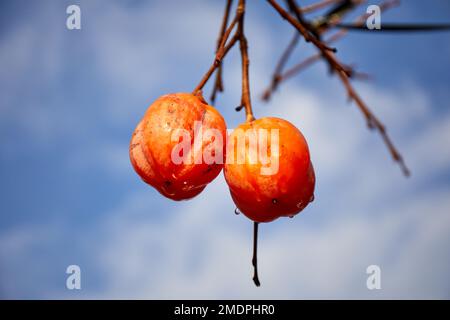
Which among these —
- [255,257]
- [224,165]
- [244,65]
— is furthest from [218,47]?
[255,257]

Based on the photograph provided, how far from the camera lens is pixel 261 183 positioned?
1146mm

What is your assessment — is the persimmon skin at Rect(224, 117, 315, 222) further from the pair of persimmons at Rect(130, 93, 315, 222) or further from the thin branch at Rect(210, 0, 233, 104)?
the thin branch at Rect(210, 0, 233, 104)

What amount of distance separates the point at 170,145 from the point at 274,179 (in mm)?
306

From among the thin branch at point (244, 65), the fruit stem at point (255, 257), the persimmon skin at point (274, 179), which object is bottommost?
the fruit stem at point (255, 257)

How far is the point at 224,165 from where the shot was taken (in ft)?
4.02

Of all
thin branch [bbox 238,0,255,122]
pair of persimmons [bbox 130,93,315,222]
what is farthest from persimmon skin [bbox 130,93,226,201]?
thin branch [bbox 238,0,255,122]

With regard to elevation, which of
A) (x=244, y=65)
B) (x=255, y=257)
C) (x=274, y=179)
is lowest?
(x=255, y=257)

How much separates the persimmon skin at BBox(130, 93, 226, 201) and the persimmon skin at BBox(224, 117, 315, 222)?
0.27 feet

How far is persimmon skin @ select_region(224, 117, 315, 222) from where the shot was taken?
1146 millimetres

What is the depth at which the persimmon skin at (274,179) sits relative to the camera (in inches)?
45.1

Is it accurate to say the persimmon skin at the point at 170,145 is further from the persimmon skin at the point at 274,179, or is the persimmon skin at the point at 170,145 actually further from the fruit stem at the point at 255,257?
the fruit stem at the point at 255,257

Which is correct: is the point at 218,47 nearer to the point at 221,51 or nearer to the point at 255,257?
the point at 221,51

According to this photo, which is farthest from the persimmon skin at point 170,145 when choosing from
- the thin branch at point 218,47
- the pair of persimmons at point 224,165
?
the thin branch at point 218,47

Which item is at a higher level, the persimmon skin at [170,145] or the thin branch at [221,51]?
the thin branch at [221,51]
